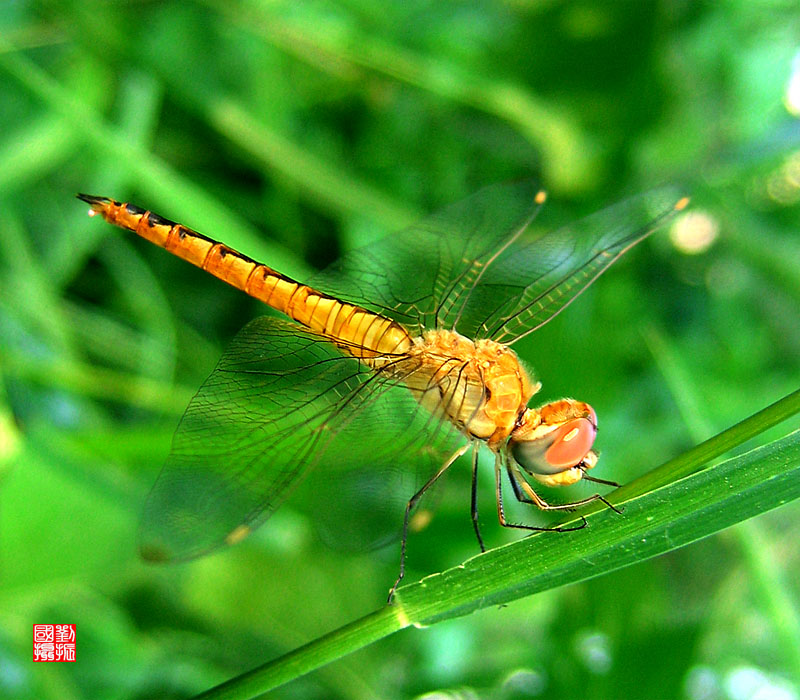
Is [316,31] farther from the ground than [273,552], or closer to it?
farther from the ground

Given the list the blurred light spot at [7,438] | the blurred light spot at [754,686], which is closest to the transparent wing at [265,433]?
the blurred light spot at [7,438]

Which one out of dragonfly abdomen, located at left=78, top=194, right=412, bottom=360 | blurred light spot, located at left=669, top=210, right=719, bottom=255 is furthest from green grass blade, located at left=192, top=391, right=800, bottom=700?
blurred light spot, located at left=669, top=210, right=719, bottom=255

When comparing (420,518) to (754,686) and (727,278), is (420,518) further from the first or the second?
(727,278)

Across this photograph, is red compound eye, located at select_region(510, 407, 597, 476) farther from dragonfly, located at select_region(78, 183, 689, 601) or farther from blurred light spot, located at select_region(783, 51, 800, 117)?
blurred light spot, located at select_region(783, 51, 800, 117)

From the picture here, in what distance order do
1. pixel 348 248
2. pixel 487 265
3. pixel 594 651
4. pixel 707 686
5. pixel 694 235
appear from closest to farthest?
1. pixel 487 265
2. pixel 594 651
3. pixel 707 686
4. pixel 348 248
5. pixel 694 235

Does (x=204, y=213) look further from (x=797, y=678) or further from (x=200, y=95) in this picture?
(x=797, y=678)

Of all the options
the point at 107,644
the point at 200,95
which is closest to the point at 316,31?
the point at 200,95

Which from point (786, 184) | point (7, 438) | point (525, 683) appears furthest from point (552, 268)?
point (786, 184)

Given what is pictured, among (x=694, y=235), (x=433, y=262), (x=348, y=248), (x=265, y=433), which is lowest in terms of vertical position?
(x=265, y=433)
